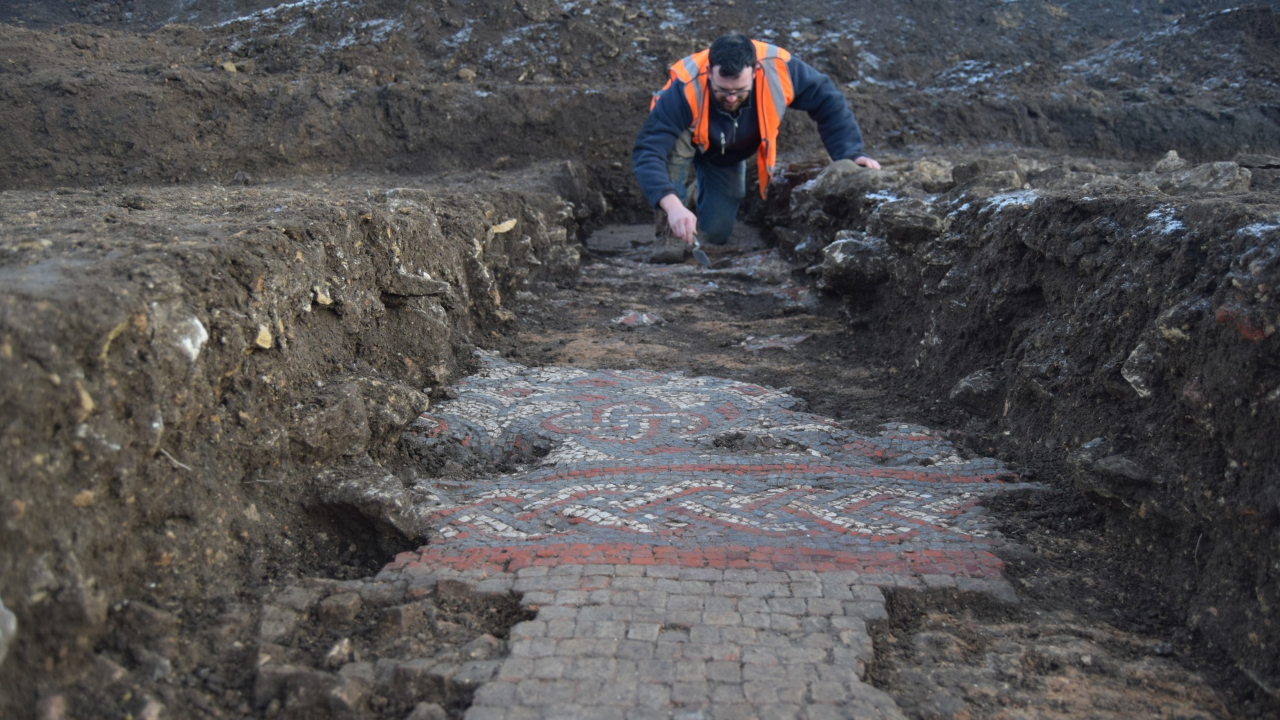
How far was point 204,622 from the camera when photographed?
2.18 metres

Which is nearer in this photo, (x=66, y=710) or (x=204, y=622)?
(x=66, y=710)

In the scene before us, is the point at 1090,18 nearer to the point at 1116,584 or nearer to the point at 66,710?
the point at 1116,584

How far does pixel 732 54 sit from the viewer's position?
5.96 metres

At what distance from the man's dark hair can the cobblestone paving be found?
9.19 ft

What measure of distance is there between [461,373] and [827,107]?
4073 millimetres

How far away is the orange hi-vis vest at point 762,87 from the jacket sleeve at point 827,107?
11 cm

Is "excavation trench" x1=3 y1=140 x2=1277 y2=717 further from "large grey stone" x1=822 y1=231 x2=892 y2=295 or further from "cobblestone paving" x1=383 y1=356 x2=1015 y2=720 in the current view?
"large grey stone" x1=822 y1=231 x2=892 y2=295

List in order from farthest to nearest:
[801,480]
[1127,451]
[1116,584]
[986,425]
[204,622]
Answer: [986,425] < [801,480] < [1127,451] < [1116,584] < [204,622]

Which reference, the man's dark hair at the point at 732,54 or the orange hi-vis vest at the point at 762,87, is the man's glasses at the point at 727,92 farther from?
the man's dark hair at the point at 732,54

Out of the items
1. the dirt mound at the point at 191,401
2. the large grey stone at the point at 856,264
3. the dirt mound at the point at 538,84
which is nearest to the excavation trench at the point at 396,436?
the dirt mound at the point at 191,401

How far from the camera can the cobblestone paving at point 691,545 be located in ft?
6.96

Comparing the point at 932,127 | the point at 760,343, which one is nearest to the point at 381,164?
the point at 760,343

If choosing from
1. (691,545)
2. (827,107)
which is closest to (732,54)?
(827,107)

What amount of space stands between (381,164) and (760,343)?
515cm
